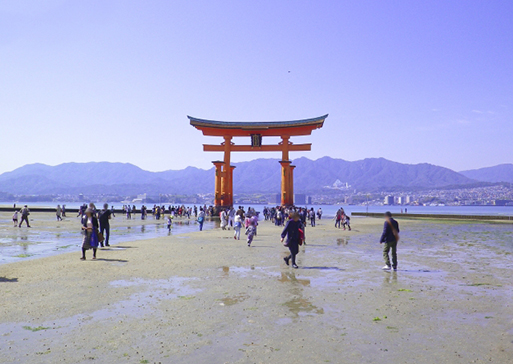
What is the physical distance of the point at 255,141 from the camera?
48.4 meters

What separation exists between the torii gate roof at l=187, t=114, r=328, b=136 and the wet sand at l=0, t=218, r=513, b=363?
115ft

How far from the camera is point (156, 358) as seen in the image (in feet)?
14.8

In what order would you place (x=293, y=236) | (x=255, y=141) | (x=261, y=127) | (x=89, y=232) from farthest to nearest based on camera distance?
1. (x=255, y=141)
2. (x=261, y=127)
3. (x=89, y=232)
4. (x=293, y=236)

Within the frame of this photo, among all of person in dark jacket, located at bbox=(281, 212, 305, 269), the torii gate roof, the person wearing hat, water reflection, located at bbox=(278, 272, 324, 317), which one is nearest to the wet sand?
water reflection, located at bbox=(278, 272, 324, 317)

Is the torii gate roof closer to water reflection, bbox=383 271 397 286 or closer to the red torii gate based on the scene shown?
the red torii gate

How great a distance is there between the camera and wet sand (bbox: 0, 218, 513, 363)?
4727mm

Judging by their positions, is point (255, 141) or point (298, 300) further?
point (255, 141)

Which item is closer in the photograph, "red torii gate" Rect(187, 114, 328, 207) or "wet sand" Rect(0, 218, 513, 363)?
"wet sand" Rect(0, 218, 513, 363)

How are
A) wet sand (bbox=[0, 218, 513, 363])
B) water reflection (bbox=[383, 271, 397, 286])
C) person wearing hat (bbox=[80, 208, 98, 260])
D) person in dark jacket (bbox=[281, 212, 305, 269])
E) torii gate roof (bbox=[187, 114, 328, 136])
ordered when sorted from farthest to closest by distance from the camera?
torii gate roof (bbox=[187, 114, 328, 136]), person wearing hat (bbox=[80, 208, 98, 260]), person in dark jacket (bbox=[281, 212, 305, 269]), water reflection (bbox=[383, 271, 397, 286]), wet sand (bbox=[0, 218, 513, 363])

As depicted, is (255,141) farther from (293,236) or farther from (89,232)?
(293,236)

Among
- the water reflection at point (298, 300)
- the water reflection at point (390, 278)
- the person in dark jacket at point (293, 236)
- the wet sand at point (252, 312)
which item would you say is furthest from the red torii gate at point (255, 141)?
the water reflection at point (298, 300)

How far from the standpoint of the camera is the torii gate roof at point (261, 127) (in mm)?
45656

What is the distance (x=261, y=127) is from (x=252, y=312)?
1631 inches

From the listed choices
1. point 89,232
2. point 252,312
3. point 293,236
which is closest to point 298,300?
point 252,312
